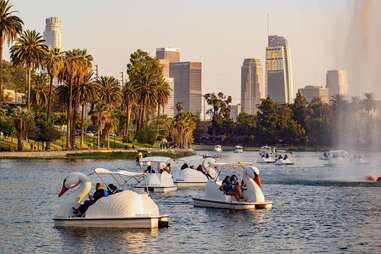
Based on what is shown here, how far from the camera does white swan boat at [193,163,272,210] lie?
47.4 meters

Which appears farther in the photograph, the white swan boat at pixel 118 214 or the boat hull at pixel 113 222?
the boat hull at pixel 113 222

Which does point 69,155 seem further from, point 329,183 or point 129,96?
point 329,183

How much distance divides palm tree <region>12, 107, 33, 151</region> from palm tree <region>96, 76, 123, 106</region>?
47.2 metres

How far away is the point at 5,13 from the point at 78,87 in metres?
26.2

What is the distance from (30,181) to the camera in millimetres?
73562

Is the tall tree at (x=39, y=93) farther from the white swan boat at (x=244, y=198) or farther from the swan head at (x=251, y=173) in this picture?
the swan head at (x=251, y=173)

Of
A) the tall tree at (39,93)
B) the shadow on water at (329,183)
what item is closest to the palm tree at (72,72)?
the tall tree at (39,93)

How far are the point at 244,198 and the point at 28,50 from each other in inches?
3997

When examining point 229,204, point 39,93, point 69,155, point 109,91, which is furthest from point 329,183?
point 39,93

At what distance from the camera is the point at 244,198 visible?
Result: 159ft

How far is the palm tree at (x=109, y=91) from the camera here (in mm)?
180238

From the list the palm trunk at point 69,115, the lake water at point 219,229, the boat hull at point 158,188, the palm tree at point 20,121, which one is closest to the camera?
the lake water at point 219,229

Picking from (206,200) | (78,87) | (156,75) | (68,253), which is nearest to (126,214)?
(68,253)

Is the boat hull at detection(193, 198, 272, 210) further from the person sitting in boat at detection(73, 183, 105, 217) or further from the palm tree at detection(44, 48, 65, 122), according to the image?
the palm tree at detection(44, 48, 65, 122)
